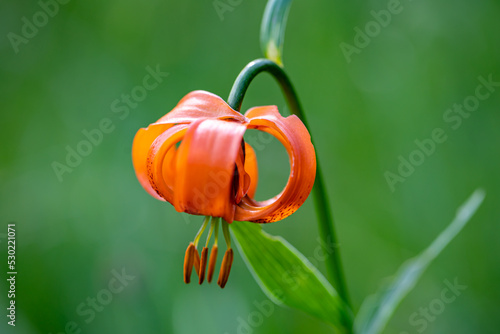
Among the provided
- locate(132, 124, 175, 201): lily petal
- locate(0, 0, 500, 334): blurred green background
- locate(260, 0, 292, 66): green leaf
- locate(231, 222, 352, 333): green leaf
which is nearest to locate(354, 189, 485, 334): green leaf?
locate(231, 222, 352, 333): green leaf

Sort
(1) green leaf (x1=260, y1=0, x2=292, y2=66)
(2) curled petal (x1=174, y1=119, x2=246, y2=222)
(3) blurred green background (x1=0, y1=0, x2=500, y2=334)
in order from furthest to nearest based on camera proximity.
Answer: (3) blurred green background (x1=0, y1=0, x2=500, y2=334)
(1) green leaf (x1=260, y1=0, x2=292, y2=66)
(2) curled petal (x1=174, y1=119, x2=246, y2=222)

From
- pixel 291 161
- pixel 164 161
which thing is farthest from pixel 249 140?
pixel 291 161

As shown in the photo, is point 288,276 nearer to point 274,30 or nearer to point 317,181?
point 317,181

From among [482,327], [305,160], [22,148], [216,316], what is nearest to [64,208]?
[22,148]

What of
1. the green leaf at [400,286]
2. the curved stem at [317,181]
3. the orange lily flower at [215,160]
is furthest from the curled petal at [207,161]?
the green leaf at [400,286]

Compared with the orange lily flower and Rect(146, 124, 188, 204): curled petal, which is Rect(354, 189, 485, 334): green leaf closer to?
the orange lily flower

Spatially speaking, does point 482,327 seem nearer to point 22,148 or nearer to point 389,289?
point 389,289
